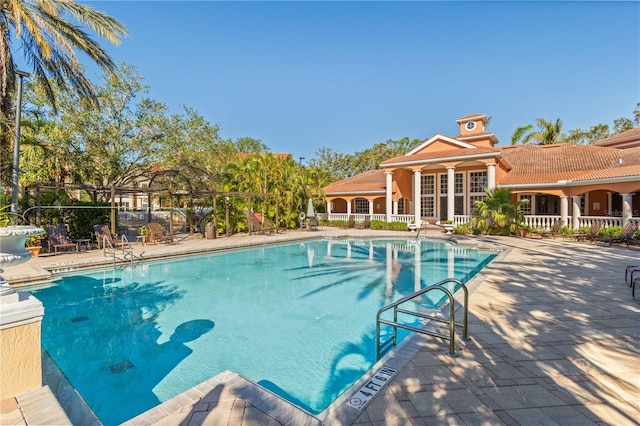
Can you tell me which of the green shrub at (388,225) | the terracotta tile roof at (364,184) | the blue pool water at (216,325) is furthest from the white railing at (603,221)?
the terracotta tile roof at (364,184)

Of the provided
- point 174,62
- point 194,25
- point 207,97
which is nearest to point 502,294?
point 194,25

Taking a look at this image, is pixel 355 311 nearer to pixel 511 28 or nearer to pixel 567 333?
pixel 567 333

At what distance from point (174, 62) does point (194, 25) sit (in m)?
4.10

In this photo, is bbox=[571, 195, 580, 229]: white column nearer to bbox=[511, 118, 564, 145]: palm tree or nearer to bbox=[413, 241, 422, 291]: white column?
bbox=[413, 241, 422, 291]: white column

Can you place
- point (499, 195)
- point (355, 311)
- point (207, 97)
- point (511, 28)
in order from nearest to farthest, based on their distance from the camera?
point (355, 311) < point (511, 28) < point (499, 195) < point (207, 97)

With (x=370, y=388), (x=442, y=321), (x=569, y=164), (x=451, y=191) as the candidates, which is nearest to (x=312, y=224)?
(x=451, y=191)

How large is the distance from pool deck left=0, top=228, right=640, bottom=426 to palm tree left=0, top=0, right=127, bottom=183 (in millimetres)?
10889

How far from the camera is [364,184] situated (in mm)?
28875

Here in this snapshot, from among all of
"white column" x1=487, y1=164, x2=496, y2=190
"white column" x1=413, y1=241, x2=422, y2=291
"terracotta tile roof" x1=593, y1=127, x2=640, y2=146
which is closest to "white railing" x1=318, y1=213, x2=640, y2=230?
"white column" x1=487, y1=164, x2=496, y2=190

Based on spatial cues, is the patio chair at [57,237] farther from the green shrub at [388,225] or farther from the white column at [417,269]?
the green shrub at [388,225]

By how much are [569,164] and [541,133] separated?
15.5 metres

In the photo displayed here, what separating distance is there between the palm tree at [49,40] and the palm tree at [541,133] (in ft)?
121

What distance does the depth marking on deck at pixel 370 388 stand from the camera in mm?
3127

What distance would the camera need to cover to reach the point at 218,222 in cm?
2006
